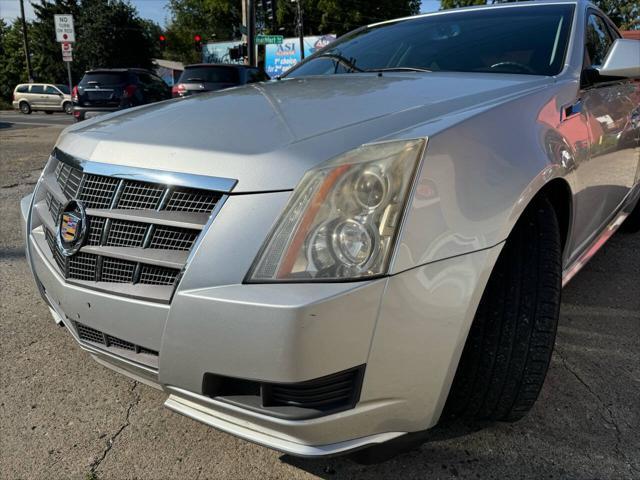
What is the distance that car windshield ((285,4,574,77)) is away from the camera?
228cm

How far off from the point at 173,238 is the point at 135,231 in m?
0.15

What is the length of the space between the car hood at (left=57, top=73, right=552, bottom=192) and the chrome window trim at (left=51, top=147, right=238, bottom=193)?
0.6 inches

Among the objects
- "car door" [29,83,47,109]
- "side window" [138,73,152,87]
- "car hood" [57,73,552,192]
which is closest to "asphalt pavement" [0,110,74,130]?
"car door" [29,83,47,109]

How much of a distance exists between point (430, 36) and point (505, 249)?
159 cm

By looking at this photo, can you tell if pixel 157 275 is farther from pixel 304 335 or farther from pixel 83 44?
pixel 83 44

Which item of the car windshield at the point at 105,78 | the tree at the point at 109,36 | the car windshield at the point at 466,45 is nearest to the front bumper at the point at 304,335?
the car windshield at the point at 466,45

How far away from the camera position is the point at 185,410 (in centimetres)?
139

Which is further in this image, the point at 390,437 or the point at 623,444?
the point at 623,444

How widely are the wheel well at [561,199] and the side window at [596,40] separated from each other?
83 centimetres

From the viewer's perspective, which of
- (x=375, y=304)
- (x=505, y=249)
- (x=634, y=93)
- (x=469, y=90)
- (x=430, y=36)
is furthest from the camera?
(x=634, y=93)

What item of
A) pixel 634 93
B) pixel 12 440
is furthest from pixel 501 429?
pixel 634 93

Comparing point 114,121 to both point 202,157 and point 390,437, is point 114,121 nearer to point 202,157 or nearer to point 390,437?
point 202,157

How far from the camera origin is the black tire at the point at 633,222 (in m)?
4.02

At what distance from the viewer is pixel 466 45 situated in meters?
2.51
